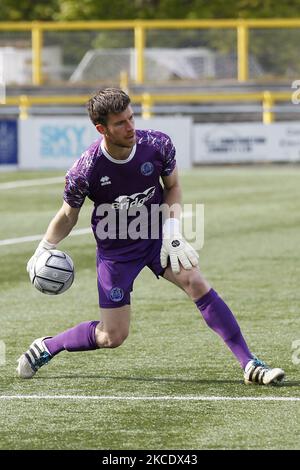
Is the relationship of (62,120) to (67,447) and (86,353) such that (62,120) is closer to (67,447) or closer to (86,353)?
(86,353)

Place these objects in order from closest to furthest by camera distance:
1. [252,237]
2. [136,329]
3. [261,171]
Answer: [136,329]
[252,237]
[261,171]

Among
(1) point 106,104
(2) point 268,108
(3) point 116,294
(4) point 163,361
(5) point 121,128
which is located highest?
(1) point 106,104

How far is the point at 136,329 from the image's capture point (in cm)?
912

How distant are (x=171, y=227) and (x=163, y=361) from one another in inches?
47.0

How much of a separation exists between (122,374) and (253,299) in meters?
3.09

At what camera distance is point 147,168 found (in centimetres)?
709

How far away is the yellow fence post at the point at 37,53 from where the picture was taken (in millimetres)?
27344

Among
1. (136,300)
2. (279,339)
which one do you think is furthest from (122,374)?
(136,300)

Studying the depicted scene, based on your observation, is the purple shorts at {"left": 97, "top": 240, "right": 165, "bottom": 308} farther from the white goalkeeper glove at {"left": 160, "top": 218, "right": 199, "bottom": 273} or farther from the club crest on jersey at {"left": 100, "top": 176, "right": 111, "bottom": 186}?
the club crest on jersey at {"left": 100, "top": 176, "right": 111, "bottom": 186}

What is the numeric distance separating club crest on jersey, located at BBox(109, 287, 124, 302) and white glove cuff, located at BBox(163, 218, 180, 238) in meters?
0.44

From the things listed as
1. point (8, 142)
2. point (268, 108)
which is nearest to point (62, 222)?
point (8, 142)

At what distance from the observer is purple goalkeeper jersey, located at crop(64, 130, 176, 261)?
7.02m

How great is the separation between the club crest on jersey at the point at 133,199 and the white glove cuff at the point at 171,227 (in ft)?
0.61

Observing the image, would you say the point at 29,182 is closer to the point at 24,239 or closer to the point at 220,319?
the point at 24,239
